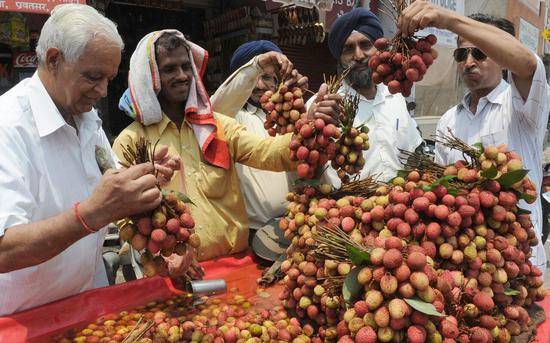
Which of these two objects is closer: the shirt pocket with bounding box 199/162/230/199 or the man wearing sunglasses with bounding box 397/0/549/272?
the man wearing sunglasses with bounding box 397/0/549/272

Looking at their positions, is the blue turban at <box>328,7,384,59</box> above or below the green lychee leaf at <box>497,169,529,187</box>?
above

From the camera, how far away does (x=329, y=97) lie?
1.91m

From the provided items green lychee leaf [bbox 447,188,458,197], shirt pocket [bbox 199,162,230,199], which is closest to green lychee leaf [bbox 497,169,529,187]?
green lychee leaf [bbox 447,188,458,197]

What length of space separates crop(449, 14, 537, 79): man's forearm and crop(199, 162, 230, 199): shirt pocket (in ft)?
4.18

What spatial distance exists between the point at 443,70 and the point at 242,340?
9.76 m

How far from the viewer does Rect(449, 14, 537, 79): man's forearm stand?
1753 mm

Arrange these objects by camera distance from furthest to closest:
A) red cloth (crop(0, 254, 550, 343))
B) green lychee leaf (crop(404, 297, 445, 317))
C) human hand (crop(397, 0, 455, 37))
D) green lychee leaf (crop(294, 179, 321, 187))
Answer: green lychee leaf (crop(294, 179, 321, 187)) < human hand (crop(397, 0, 455, 37)) < red cloth (crop(0, 254, 550, 343)) < green lychee leaf (crop(404, 297, 445, 317))

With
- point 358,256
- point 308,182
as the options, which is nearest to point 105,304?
point 308,182

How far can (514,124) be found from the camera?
6.82 feet

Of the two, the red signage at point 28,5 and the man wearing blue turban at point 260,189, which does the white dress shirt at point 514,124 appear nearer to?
the man wearing blue turban at point 260,189

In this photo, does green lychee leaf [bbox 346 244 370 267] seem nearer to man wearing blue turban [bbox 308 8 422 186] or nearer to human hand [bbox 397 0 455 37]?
human hand [bbox 397 0 455 37]

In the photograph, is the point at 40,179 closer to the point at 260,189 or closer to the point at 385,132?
the point at 260,189

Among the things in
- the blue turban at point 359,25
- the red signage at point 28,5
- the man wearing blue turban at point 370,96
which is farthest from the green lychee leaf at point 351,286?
the red signage at point 28,5

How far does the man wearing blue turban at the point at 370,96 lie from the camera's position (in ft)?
8.91
